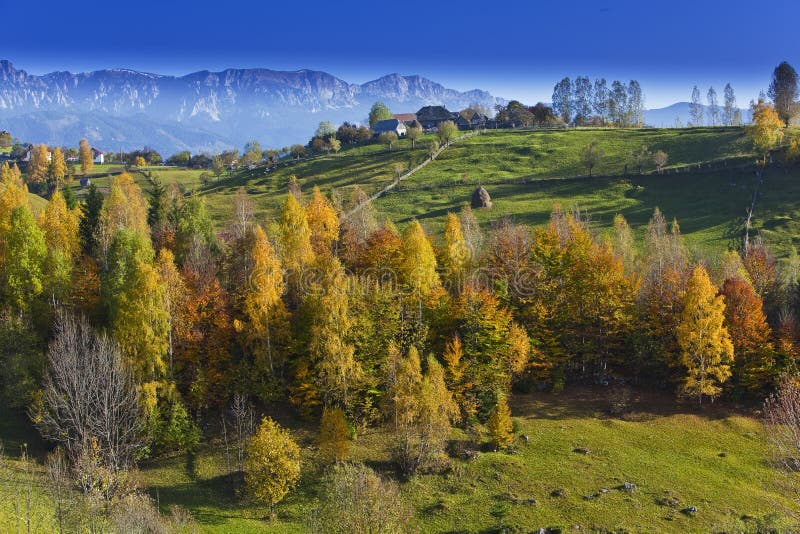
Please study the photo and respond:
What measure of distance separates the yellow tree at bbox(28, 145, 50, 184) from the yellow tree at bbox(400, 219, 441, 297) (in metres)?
138

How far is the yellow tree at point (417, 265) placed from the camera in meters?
57.1

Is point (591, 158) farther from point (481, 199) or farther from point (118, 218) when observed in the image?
point (118, 218)

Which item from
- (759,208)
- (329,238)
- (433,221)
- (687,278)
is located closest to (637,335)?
(687,278)

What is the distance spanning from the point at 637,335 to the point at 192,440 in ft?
148

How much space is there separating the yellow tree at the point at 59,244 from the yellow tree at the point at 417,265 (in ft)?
108

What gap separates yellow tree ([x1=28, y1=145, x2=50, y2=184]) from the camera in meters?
154

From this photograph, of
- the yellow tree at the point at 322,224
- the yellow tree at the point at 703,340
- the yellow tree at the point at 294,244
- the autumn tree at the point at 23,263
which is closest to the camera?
the autumn tree at the point at 23,263

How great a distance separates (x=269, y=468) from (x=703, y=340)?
42.2m

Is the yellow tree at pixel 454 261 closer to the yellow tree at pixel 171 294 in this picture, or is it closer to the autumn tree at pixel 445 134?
the yellow tree at pixel 171 294

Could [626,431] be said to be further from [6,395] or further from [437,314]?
[6,395]

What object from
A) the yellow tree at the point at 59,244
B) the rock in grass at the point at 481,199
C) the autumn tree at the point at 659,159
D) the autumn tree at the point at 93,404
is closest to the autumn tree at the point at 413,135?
the rock in grass at the point at 481,199

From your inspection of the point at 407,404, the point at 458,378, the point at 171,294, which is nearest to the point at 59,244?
the point at 171,294

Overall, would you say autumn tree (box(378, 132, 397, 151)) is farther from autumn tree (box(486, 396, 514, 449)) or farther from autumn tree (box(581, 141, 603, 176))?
autumn tree (box(486, 396, 514, 449))

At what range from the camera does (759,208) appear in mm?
106812
